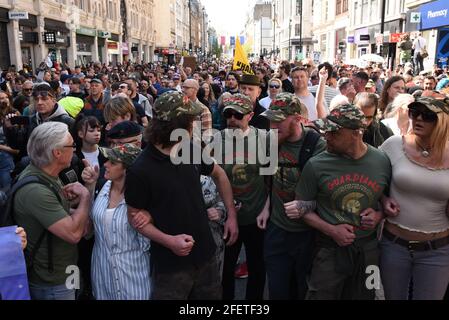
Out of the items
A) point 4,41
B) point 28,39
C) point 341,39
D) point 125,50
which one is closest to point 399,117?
point 4,41

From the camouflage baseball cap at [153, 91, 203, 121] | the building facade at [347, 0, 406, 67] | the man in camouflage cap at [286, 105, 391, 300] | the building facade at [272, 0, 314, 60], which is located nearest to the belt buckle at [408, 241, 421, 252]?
the man in camouflage cap at [286, 105, 391, 300]

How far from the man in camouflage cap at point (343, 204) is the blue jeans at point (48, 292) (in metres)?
1.59

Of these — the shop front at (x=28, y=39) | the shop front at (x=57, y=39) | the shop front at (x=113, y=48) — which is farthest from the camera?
the shop front at (x=113, y=48)

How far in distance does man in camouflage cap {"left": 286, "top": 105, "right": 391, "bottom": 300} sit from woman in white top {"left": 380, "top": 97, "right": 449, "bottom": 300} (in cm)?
11

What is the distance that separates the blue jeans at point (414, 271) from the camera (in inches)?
107

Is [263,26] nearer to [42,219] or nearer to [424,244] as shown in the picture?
[424,244]

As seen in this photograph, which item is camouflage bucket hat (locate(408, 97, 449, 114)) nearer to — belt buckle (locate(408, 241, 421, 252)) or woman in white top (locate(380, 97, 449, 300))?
woman in white top (locate(380, 97, 449, 300))

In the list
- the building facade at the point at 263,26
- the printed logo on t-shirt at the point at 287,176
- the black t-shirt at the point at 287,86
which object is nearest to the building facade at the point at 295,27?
the building facade at the point at 263,26

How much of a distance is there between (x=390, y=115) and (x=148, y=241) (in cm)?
290

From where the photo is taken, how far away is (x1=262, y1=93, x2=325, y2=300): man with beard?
3.04 meters

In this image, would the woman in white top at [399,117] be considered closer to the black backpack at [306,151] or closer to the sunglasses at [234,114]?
the black backpack at [306,151]

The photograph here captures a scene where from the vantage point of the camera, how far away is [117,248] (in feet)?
8.72

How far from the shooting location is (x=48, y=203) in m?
2.44

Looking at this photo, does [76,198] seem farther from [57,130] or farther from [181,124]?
[181,124]
